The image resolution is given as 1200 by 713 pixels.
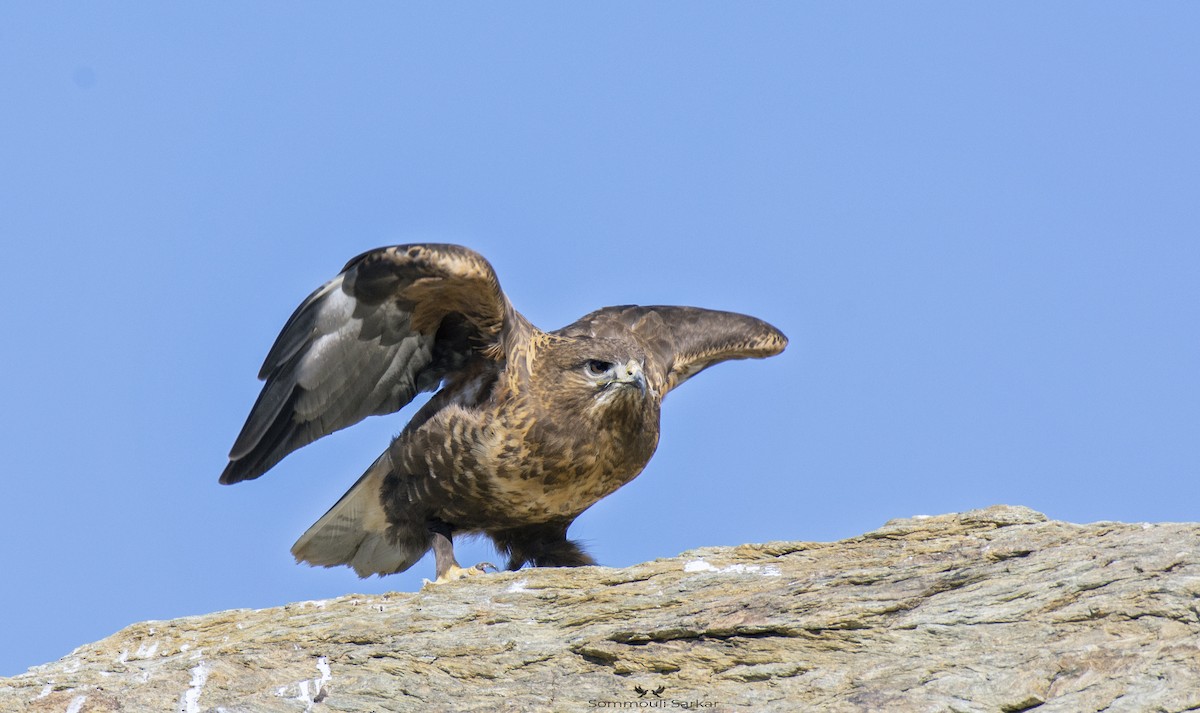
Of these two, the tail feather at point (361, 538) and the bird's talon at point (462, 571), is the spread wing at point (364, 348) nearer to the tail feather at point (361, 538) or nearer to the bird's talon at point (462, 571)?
the tail feather at point (361, 538)

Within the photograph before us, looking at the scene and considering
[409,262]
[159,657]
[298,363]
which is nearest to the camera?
[159,657]

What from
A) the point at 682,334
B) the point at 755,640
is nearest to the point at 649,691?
the point at 755,640

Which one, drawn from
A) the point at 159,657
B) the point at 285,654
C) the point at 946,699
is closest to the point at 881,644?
the point at 946,699

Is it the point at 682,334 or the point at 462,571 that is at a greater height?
the point at 682,334

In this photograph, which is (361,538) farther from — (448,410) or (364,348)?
(364,348)

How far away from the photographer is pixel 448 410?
8484mm

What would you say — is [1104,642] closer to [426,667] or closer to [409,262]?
[426,667]

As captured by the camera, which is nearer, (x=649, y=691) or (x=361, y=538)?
(x=649, y=691)

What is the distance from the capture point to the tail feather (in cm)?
877

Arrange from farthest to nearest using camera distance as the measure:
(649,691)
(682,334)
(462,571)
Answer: (682,334) → (462,571) → (649,691)

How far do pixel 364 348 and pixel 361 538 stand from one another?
125cm

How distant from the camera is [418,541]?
8672mm

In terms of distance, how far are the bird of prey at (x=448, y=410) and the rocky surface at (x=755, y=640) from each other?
4.07 feet

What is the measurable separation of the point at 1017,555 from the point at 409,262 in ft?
11.7
